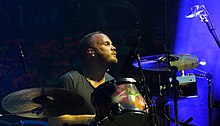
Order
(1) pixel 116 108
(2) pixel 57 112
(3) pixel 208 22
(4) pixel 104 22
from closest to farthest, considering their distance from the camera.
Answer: (1) pixel 116 108
(2) pixel 57 112
(3) pixel 208 22
(4) pixel 104 22

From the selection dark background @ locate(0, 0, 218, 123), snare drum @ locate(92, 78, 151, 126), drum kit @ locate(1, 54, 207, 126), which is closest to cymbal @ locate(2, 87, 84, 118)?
drum kit @ locate(1, 54, 207, 126)

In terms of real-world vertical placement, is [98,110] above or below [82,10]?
below

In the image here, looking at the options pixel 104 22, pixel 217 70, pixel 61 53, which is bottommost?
pixel 217 70

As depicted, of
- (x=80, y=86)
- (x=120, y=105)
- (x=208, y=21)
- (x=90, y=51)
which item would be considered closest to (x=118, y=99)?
(x=120, y=105)

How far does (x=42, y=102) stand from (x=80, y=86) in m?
0.77

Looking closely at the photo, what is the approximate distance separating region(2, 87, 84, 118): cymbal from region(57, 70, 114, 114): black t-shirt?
1.53ft

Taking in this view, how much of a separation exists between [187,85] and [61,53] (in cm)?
191

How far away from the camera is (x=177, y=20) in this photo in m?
5.60

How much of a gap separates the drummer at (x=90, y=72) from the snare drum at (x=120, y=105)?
0.80 m

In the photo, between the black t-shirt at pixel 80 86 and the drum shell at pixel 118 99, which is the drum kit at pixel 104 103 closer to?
the drum shell at pixel 118 99

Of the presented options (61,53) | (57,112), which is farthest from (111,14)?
(57,112)

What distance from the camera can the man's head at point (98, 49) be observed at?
4215mm

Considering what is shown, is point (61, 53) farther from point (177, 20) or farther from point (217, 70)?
point (217, 70)

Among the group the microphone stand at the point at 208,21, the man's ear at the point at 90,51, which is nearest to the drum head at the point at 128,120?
the man's ear at the point at 90,51
